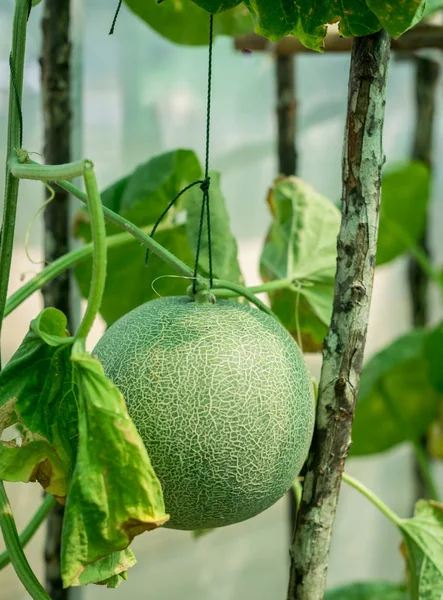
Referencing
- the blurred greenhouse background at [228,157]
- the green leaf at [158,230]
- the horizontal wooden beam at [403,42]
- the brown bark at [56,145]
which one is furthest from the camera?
the blurred greenhouse background at [228,157]

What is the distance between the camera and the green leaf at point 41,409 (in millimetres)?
535

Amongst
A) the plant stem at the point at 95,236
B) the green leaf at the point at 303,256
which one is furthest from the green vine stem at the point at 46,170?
the green leaf at the point at 303,256

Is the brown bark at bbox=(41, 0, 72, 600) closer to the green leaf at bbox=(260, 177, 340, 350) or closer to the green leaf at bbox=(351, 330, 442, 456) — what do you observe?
the green leaf at bbox=(260, 177, 340, 350)

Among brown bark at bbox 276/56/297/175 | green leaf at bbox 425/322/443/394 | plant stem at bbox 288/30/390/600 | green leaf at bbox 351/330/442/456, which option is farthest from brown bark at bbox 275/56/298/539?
plant stem at bbox 288/30/390/600

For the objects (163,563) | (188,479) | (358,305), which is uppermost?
(358,305)

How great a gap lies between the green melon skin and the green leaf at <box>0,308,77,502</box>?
1.7 inches

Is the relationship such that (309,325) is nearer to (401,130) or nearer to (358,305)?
(358,305)

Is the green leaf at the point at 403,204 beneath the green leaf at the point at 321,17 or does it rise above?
beneath

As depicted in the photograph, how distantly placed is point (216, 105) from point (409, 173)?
540mm

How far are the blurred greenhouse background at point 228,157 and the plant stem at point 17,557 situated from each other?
2.72 feet

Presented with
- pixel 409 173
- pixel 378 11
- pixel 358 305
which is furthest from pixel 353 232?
pixel 409 173

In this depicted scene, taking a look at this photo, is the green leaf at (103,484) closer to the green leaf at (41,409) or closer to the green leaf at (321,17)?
the green leaf at (41,409)

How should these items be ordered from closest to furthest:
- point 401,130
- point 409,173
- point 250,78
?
point 409,173 < point 250,78 < point 401,130

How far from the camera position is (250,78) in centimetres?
198
